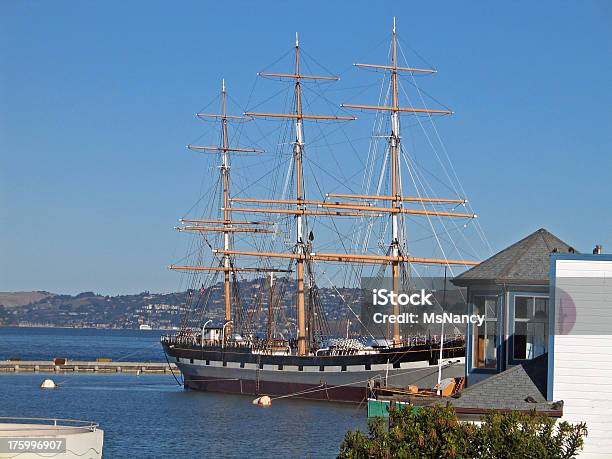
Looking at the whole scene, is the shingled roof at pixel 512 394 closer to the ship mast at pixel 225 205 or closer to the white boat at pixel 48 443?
the white boat at pixel 48 443

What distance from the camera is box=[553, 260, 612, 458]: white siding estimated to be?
2327 cm

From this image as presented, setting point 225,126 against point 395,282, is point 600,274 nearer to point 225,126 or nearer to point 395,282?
point 395,282

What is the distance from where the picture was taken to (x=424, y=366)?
6700 centimetres

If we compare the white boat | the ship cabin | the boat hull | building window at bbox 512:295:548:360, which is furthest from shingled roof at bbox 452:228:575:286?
the boat hull

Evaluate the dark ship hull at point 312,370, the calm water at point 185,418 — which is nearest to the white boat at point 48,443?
A: the calm water at point 185,418

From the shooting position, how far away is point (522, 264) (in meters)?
27.2

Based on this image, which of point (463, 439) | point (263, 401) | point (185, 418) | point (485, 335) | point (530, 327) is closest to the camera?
point (463, 439)

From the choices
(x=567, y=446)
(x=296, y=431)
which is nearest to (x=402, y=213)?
(x=296, y=431)

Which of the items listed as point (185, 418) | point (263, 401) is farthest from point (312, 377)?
point (185, 418)

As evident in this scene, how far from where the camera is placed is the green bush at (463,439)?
821 inches

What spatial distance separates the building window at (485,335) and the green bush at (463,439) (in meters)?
5.86

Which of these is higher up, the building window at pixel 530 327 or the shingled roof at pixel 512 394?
the building window at pixel 530 327

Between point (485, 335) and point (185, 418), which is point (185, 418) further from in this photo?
point (485, 335)

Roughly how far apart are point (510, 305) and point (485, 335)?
130cm
